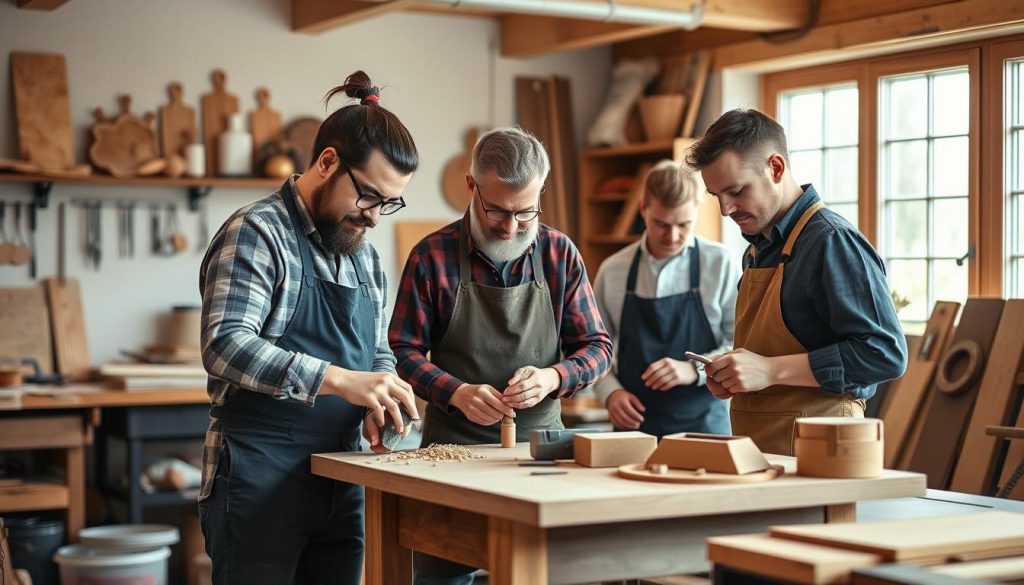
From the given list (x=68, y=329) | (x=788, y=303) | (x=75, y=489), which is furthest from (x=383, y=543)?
(x=68, y=329)

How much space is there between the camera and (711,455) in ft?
7.93

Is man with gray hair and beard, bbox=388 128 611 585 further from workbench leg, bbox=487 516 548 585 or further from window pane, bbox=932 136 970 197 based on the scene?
window pane, bbox=932 136 970 197

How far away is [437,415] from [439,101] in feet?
12.8

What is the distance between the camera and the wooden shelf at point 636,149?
6602 mm

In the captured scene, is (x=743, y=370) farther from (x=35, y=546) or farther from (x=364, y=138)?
(x=35, y=546)

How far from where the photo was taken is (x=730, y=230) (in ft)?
21.6

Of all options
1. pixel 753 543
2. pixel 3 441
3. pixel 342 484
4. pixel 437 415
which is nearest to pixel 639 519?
pixel 753 543

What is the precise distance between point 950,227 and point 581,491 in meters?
4.01

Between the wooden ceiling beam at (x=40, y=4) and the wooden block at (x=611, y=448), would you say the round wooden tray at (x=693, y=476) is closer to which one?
the wooden block at (x=611, y=448)

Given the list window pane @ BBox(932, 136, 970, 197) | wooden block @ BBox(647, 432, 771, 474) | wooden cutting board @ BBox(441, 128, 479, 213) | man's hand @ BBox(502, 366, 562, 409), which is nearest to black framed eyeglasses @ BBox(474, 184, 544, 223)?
man's hand @ BBox(502, 366, 562, 409)

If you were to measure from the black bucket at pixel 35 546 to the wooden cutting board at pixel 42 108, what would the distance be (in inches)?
65.6

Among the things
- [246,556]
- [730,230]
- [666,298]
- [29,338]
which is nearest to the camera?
[246,556]

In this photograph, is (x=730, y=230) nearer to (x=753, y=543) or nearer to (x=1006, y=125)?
(x=1006, y=125)

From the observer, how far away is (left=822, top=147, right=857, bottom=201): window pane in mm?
6184
